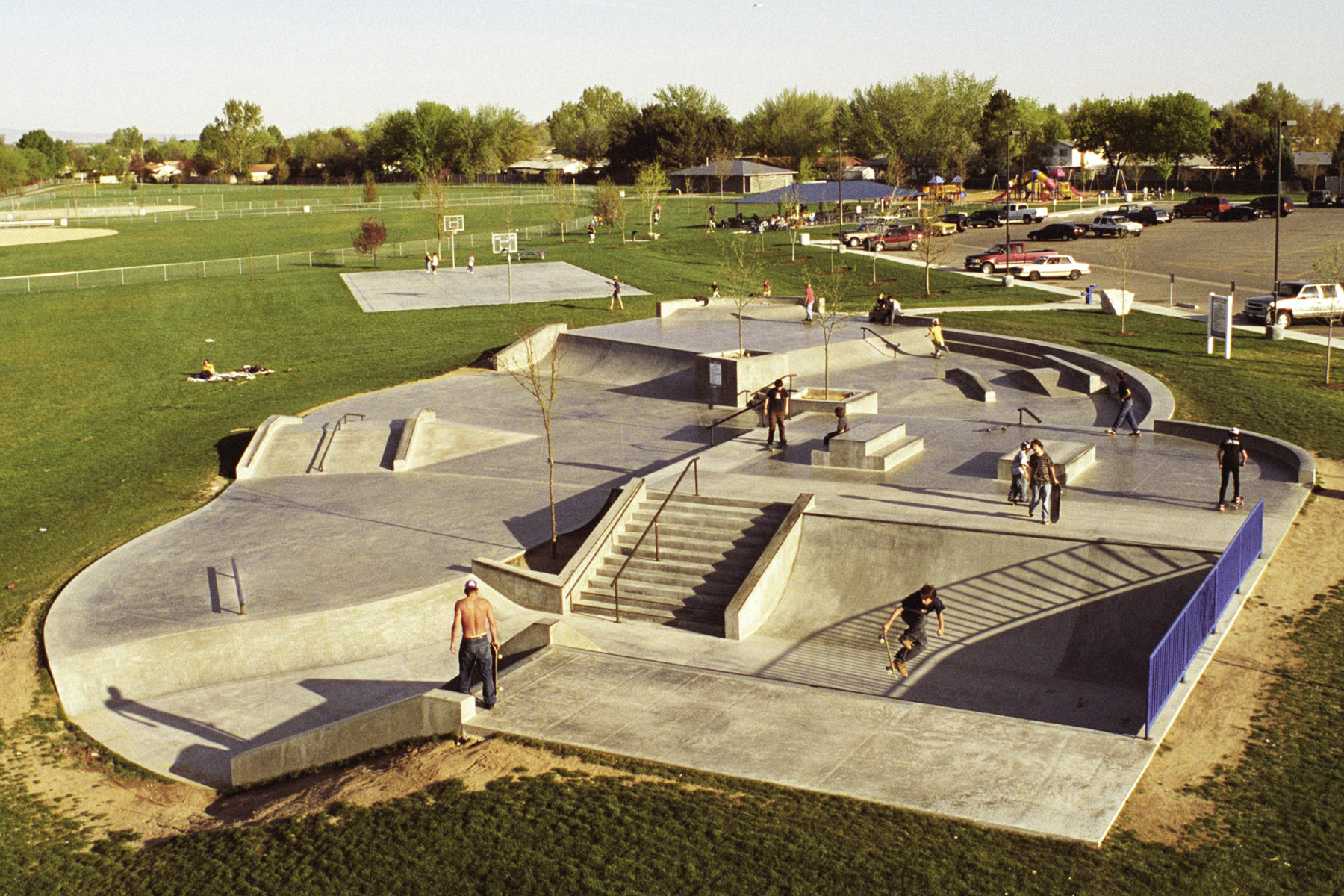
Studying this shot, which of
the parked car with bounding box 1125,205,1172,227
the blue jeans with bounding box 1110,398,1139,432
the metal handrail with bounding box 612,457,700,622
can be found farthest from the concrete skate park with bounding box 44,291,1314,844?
the parked car with bounding box 1125,205,1172,227

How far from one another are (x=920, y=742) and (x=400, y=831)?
4952 millimetres

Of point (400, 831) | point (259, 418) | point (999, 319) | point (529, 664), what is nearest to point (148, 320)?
point (259, 418)

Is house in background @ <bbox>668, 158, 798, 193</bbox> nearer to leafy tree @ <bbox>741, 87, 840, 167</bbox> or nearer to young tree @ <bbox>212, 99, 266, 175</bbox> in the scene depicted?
leafy tree @ <bbox>741, 87, 840, 167</bbox>

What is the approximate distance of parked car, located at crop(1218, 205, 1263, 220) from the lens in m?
67.9

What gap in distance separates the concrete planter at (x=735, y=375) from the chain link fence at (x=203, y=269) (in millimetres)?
34393

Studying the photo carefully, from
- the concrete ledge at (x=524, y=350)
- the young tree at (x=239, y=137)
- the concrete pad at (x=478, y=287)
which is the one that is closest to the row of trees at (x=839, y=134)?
the young tree at (x=239, y=137)

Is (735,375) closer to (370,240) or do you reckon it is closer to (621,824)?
(621,824)

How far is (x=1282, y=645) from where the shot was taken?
1359 centimetres

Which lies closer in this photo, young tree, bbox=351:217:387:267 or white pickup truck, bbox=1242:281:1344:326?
white pickup truck, bbox=1242:281:1344:326

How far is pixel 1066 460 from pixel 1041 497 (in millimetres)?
2594

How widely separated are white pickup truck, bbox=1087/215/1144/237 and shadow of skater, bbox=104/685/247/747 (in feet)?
181

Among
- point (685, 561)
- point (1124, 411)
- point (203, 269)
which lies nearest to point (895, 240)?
point (203, 269)

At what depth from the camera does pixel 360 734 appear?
12.2 m

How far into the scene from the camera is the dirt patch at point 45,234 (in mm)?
78562
